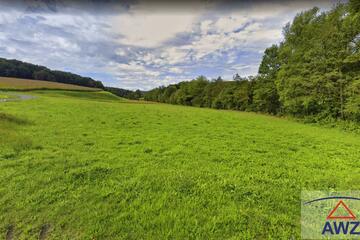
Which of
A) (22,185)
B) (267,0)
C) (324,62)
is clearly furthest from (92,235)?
(324,62)

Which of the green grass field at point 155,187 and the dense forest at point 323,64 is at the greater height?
the dense forest at point 323,64

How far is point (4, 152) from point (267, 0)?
33.5ft

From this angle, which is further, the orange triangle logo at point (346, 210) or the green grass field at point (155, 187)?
the orange triangle logo at point (346, 210)

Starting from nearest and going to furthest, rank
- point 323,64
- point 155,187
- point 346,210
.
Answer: point 346,210 < point 155,187 < point 323,64

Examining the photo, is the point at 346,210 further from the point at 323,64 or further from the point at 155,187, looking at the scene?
the point at 323,64

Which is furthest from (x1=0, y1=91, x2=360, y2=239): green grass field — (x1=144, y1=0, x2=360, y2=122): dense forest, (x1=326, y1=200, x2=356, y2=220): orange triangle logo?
(x1=144, y1=0, x2=360, y2=122): dense forest

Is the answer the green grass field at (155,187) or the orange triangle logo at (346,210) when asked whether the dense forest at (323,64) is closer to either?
the green grass field at (155,187)

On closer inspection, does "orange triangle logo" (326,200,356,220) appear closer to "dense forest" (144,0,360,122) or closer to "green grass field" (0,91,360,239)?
"green grass field" (0,91,360,239)

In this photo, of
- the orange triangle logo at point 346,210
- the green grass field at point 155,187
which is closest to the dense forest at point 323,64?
the green grass field at point 155,187

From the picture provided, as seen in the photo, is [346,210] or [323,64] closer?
[346,210]

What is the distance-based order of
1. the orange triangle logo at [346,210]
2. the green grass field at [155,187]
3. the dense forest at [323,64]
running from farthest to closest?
the dense forest at [323,64]
the orange triangle logo at [346,210]
the green grass field at [155,187]

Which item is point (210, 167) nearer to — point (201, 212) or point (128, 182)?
point (201, 212)

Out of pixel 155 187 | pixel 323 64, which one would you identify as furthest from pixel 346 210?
pixel 323 64

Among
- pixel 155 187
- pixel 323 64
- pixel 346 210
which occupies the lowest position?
pixel 155 187
